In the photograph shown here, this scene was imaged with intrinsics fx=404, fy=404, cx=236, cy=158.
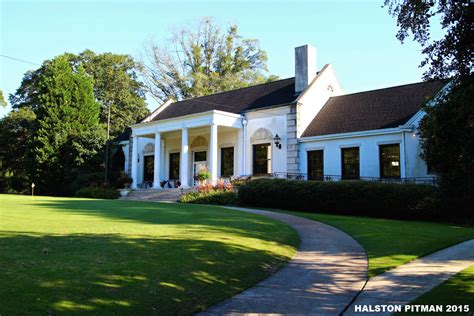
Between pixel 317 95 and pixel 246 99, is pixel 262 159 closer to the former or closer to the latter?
pixel 246 99

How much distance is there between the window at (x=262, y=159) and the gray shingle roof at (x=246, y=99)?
310 cm

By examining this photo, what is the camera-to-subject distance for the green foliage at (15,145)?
151 ft

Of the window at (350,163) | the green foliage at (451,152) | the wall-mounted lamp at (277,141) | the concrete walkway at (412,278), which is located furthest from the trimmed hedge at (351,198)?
the concrete walkway at (412,278)

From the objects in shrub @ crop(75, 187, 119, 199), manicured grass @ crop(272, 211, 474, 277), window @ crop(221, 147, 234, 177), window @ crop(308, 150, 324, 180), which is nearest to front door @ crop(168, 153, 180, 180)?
window @ crop(221, 147, 234, 177)

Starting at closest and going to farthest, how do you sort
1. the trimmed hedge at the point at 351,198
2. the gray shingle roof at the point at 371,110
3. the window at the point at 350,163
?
the trimmed hedge at the point at 351,198, the gray shingle roof at the point at 371,110, the window at the point at 350,163

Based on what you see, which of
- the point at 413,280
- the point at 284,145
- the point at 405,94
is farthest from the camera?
the point at 284,145

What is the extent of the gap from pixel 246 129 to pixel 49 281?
25217 millimetres

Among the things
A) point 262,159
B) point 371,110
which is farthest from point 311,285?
point 262,159

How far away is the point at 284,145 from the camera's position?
27.8m

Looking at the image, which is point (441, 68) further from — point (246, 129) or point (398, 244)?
point (246, 129)

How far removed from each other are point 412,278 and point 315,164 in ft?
65.5

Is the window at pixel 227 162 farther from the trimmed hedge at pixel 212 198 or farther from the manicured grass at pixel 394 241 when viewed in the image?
the manicured grass at pixel 394 241

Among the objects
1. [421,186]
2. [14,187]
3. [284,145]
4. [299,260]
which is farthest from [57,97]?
[299,260]

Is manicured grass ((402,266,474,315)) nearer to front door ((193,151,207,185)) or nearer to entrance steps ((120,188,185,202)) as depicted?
entrance steps ((120,188,185,202))
